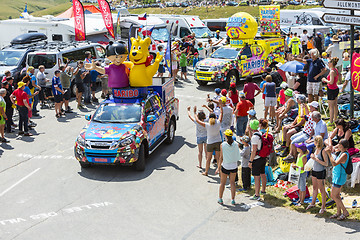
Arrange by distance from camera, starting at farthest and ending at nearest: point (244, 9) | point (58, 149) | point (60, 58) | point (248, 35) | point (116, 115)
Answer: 1. point (244, 9)
2. point (248, 35)
3. point (60, 58)
4. point (58, 149)
5. point (116, 115)

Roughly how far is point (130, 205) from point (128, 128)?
239 centimetres

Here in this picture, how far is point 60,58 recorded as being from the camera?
66.5 feet

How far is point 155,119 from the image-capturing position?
13.1 metres

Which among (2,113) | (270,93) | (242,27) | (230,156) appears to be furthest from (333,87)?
(2,113)

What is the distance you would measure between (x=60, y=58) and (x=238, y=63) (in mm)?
7632

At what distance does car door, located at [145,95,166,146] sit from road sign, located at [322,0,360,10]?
5.38m

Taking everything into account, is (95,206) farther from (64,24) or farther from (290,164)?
(64,24)

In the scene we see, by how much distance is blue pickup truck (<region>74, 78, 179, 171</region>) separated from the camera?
11859mm

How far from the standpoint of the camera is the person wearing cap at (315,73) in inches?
593

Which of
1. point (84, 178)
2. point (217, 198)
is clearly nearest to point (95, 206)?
point (84, 178)

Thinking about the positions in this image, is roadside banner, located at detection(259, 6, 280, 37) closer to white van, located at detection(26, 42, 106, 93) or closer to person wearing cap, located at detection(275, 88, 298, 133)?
white van, located at detection(26, 42, 106, 93)

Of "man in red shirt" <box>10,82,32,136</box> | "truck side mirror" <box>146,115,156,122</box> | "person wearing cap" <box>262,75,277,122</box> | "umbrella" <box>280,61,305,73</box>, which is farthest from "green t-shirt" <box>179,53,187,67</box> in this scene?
"truck side mirror" <box>146,115,156,122</box>

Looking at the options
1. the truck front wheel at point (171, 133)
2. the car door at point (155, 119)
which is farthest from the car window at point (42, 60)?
the car door at point (155, 119)

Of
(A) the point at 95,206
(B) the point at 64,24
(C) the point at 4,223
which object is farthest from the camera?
(B) the point at 64,24
